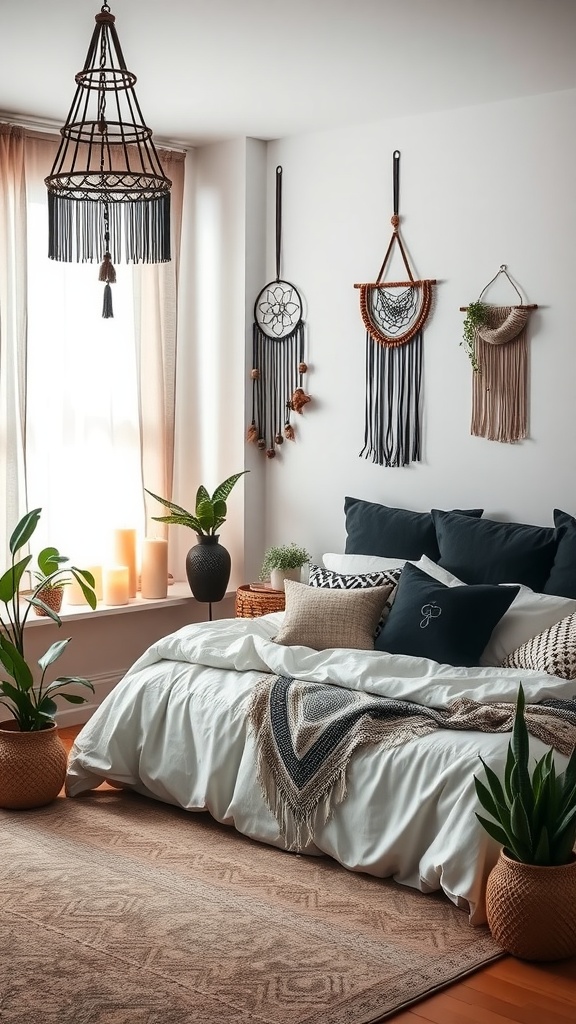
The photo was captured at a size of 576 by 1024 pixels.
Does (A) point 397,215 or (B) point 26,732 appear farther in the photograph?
(A) point 397,215

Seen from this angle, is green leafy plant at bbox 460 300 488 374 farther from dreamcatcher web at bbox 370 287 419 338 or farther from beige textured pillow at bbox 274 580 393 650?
beige textured pillow at bbox 274 580 393 650

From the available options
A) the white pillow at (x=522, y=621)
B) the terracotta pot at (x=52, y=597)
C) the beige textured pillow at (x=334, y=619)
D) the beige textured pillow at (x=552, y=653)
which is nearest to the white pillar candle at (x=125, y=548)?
the terracotta pot at (x=52, y=597)

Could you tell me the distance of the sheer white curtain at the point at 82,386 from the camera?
524 centimetres

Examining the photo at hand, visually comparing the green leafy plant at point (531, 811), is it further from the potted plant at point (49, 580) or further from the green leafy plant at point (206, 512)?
the green leafy plant at point (206, 512)

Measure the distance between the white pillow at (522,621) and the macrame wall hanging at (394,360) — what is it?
1.24 m

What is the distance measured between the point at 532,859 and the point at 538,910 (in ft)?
0.42

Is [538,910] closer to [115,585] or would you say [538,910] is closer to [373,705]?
[373,705]

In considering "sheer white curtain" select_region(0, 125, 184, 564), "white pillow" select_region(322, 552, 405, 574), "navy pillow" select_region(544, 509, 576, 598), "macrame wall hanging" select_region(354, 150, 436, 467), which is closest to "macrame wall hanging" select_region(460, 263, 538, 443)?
"macrame wall hanging" select_region(354, 150, 436, 467)

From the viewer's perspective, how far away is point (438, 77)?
14.6ft

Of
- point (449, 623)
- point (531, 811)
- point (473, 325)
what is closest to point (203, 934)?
point (531, 811)

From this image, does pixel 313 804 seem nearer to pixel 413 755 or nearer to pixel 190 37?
pixel 413 755

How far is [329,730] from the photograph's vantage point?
361 cm

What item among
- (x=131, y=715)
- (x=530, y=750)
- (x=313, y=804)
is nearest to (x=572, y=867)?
(x=530, y=750)

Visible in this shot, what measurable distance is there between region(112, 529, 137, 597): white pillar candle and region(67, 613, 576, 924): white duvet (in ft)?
3.64
